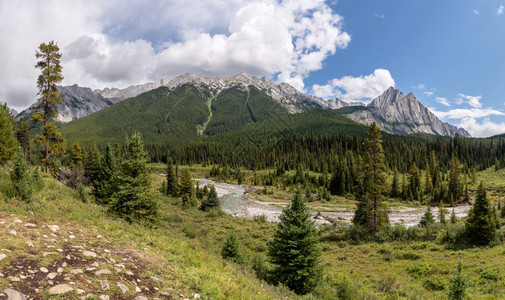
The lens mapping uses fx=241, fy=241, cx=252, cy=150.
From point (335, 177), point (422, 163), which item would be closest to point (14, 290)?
point (335, 177)

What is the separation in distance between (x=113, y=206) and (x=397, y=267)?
25.5m

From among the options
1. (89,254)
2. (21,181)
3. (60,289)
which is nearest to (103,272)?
(89,254)

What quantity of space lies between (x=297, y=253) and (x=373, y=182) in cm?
1934

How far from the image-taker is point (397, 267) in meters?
23.0

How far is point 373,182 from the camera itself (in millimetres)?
31047

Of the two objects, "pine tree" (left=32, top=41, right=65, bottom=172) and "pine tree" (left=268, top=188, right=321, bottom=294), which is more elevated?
"pine tree" (left=32, top=41, right=65, bottom=172)

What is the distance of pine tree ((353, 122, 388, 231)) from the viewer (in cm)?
3111

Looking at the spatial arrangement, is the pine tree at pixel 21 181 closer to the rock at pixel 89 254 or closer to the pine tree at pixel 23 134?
the rock at pixel 89 254

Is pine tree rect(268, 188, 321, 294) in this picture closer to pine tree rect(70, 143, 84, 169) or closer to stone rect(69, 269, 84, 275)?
stone rect(69, 269, 84, 275)

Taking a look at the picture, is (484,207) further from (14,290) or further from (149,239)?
(14,290)

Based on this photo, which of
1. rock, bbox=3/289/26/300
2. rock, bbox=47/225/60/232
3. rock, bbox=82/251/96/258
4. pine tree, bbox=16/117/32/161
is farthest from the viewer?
pine tree, bbox=16/117/32/161

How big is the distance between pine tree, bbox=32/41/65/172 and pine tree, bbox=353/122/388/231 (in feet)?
126

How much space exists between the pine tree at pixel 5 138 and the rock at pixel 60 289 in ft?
93.2

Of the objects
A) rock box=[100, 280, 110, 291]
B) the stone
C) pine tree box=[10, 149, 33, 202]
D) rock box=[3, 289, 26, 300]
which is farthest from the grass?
rock box=[100, 280, 110, 291]
